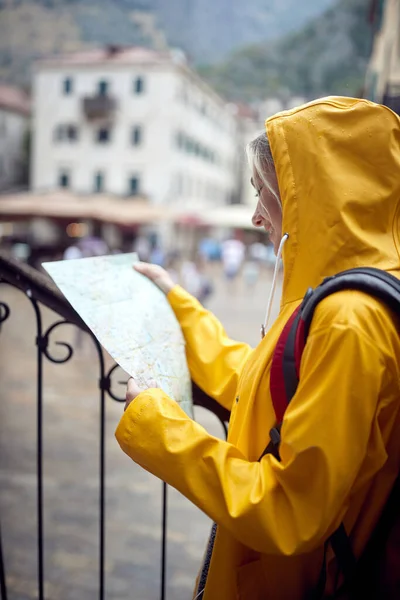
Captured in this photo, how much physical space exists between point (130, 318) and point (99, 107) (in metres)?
34.7

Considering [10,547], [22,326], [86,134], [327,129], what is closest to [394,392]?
[327,129]

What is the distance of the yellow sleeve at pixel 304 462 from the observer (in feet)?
2.82

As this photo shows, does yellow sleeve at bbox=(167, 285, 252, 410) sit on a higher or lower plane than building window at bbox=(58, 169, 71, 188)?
higher

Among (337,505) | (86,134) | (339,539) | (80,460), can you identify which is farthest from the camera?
(86,134)

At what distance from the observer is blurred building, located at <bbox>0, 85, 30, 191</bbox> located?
138 feet

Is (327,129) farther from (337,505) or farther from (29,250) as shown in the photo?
(29,250)

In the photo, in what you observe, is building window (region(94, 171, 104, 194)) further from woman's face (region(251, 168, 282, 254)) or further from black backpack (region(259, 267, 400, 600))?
black backpack (region(259, 267, 400, 600))

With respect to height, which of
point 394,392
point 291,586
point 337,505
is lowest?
point 291,586

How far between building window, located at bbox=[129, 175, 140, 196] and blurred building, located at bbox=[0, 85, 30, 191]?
14.0 metres

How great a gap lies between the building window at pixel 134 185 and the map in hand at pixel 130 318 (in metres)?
33.1

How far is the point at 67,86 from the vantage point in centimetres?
3538

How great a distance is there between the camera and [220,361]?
4.77 feet

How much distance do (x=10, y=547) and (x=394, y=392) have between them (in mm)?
3230

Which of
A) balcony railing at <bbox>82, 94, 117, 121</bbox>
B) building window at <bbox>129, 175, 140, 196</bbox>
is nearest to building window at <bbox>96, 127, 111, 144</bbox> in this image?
balcony railing at <bbox>82, 94, 117, 121</bbox>
